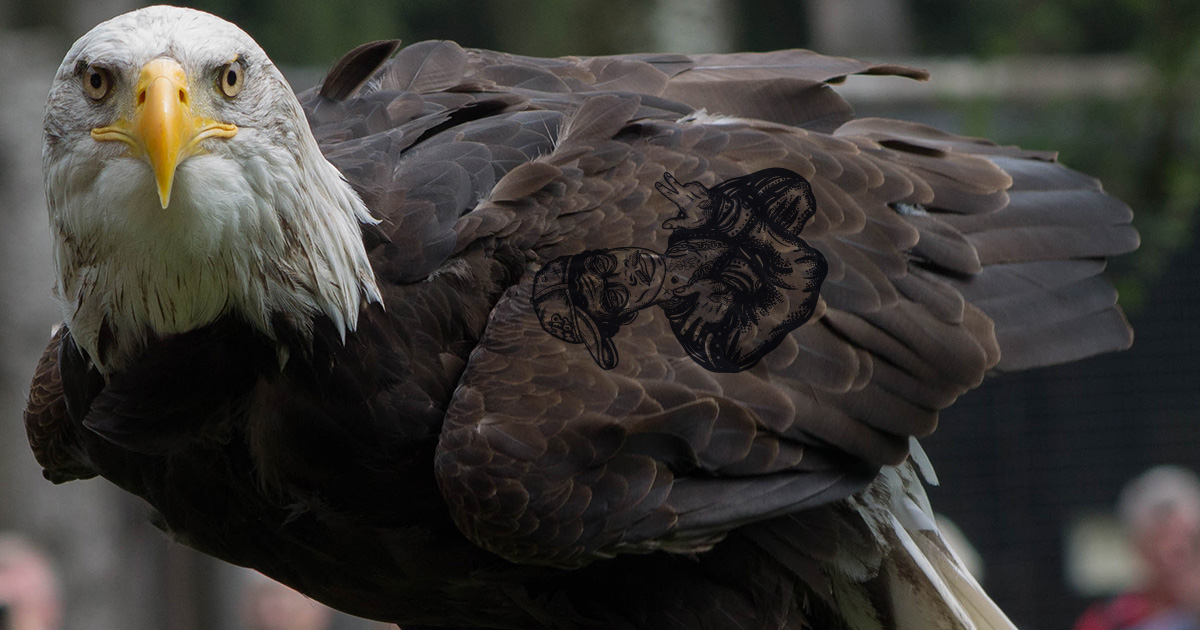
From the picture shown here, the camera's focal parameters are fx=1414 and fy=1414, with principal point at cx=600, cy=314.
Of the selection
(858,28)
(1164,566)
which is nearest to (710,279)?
(1164,566)

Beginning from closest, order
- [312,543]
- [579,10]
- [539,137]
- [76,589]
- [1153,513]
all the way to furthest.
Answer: [312,543] < [539,137] < [1153,513] < [76,589] < [579,10]

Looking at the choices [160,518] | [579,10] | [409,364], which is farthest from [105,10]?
[409,364]

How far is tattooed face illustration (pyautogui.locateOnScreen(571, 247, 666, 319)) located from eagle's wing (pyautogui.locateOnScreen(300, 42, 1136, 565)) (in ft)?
0.13

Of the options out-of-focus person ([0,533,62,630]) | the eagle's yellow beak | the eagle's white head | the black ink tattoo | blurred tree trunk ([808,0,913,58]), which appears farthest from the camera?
blurred tree trunk ([808,0,913,58])

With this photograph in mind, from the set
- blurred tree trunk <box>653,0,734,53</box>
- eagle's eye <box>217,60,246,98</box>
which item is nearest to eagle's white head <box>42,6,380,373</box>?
eagle's eye <box>217,60,246,98</box>

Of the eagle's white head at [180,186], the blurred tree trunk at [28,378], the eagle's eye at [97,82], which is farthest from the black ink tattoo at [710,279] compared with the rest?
the blurred tree trunk at [28,378]

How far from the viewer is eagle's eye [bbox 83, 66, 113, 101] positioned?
2.96 meters

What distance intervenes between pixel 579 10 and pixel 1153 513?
4.76 meters

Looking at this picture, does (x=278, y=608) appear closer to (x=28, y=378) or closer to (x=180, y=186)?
(x=28, y=378)

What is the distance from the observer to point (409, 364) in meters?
3.50

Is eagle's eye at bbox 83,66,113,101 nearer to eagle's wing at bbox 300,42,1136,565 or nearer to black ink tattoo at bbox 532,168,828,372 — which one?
eagle's wing at bbox 300,42,1136,565

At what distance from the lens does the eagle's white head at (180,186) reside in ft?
9.50

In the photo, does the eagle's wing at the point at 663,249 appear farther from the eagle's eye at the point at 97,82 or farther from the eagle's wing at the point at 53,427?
the eagle's wing at the point at 53,427

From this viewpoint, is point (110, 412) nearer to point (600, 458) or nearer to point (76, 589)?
point (600, 458)
